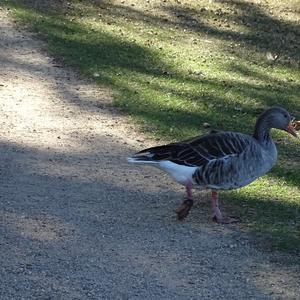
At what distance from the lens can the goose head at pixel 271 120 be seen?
715cm

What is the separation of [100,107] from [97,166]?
1959mm

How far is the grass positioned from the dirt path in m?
0.50

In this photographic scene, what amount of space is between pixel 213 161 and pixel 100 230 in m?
1.01

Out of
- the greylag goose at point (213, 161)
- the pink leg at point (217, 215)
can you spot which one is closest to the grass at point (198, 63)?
the pink leg at point (217, 215)

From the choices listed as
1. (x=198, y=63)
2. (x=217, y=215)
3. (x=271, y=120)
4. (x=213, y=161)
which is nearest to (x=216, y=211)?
(x=217, y=215)

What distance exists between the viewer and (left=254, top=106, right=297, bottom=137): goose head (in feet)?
23.5

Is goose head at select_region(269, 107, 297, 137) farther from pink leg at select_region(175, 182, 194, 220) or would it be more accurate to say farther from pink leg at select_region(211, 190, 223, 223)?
pink leg at select_region(175, 182, 194, 220)

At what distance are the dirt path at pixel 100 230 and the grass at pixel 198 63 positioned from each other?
50cm

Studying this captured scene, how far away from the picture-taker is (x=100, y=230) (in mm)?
6715

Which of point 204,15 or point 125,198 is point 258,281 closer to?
point 125,198

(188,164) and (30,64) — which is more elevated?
(188,164)

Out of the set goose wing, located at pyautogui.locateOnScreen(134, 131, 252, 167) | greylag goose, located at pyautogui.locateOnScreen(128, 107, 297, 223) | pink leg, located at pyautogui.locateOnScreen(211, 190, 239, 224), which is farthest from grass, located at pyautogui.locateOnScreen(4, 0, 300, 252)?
goose wing, located at pyautogui.locateOnScreen(134, 131, 252, 167)

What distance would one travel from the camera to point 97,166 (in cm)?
820

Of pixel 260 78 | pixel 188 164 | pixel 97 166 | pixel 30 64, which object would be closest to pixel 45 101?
pixel 30 64
